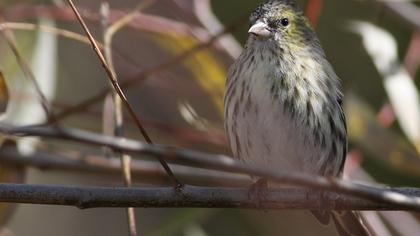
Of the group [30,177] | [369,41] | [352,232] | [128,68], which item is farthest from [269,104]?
[30,177]

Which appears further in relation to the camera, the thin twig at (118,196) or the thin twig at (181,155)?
the thin twig at (118,196)

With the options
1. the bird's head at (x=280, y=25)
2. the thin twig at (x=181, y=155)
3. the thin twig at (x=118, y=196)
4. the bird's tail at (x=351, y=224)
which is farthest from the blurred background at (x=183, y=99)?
the thin twig at (x=181, y=155)

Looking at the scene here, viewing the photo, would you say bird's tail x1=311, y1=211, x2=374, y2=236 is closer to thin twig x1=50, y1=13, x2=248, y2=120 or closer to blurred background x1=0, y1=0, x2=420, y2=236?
blurred background x1=0, y1=0, x2=420, y2=236

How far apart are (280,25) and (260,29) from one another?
0.47 ft

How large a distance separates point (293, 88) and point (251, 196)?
2.74ft

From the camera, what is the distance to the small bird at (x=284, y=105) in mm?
3551

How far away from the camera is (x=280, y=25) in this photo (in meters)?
3.84

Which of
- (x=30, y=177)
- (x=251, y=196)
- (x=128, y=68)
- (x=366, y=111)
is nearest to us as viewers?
(x=251, y=196)

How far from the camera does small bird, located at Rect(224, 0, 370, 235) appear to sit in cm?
355

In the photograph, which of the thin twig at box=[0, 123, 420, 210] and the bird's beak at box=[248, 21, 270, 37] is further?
the bird's beak at box=[248, 21, 270, 37]

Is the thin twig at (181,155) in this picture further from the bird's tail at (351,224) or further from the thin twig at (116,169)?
the thin twig at (116,169)

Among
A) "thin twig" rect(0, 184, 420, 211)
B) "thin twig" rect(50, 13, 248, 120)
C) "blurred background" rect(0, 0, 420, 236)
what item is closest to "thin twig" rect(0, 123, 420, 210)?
"thin twig" rect(0, 184, 420, 211)

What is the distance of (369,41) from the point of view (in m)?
4.29

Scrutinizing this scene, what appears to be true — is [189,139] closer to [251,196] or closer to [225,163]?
[251,196]
